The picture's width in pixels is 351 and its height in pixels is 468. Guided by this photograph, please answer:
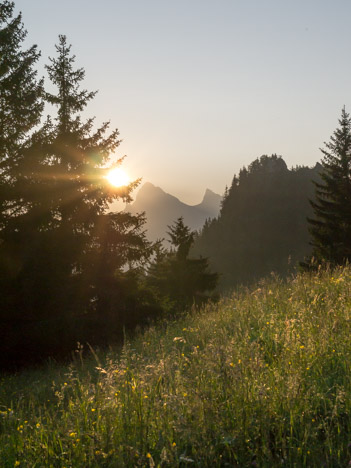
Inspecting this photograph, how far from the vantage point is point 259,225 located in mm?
144125

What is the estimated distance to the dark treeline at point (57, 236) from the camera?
14.2 m

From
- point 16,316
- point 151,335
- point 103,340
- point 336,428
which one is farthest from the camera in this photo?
point 103,340

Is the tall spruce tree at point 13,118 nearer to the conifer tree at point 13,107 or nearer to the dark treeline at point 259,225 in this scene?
the conifer tree at point 13,107

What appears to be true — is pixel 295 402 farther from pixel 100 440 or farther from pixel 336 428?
pixel 100 440

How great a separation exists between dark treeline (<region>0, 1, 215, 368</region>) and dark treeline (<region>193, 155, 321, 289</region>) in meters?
102

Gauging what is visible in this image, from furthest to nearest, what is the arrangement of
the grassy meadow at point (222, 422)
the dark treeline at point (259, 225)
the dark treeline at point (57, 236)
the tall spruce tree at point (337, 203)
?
the dark treeline at point (259, 225), the tall spruce tree at point (337, 203), the dark treeline at point (57, 236), the grassy meadow at point (222, 422)

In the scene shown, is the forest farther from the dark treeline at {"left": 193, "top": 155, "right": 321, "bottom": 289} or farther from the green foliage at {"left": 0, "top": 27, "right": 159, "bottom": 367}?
the dark treeline at {"left": 193, "top": 155, "right": 321, "bottom": 289}

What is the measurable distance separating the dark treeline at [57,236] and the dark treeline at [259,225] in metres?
102

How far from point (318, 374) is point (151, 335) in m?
5.80

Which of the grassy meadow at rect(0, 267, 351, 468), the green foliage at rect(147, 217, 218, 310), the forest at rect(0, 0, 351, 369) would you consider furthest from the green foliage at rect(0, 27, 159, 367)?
the green foliage at rect(147, 217, 218, 310)

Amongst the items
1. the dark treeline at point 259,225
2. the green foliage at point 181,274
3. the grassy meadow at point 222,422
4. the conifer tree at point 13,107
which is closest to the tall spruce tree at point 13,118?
the conifer tree at point 13,107

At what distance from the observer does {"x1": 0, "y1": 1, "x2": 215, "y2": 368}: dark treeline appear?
46.6 feet

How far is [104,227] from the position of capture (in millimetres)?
17016

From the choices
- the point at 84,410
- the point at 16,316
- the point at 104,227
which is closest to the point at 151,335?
the point at 84,410
